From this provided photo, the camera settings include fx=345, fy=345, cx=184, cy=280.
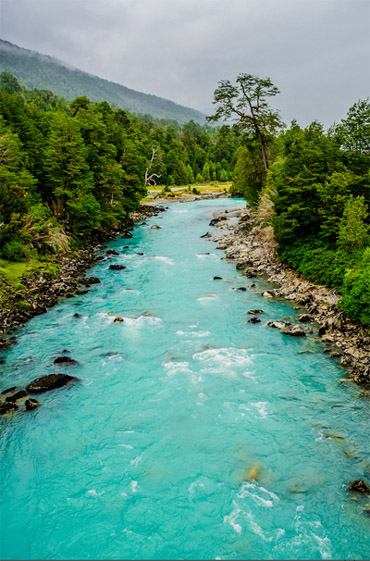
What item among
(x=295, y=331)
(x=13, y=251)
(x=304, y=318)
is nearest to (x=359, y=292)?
(x=304, y=318)

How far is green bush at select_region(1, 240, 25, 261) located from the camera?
25.1 m

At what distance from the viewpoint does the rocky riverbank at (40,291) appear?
19.6m

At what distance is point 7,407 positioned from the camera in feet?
41.9

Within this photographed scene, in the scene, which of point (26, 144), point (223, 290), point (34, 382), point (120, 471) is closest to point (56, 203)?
point (26, 144)

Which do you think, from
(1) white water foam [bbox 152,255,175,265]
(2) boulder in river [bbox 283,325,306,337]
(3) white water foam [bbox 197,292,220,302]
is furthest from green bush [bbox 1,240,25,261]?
(2) boulder in river [bbox 283,325,306,337]

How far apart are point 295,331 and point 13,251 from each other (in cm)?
2043

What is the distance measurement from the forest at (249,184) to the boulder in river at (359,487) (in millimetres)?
8669

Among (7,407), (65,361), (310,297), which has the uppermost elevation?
(310,297)

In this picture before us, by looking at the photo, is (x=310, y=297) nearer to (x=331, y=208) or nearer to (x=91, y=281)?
(x=331, y=208)

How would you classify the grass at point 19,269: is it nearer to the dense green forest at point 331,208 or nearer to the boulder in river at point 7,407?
the boulder in river at point 7,407

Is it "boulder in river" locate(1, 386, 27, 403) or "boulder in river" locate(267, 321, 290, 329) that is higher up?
"boulder in river" locate(267, 321, 290, 329)

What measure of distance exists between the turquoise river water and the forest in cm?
640

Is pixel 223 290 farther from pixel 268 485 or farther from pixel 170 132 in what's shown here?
pixel 170 132

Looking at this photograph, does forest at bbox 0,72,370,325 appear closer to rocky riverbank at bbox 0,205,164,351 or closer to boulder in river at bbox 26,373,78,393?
rocky riverbank at bbox 0,205,164,351
